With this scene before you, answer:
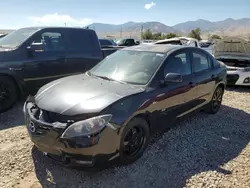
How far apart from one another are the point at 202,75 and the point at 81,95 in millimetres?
2770

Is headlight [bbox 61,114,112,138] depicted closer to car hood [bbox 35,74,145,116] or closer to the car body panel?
car hood [bbox 35,74,145,116]

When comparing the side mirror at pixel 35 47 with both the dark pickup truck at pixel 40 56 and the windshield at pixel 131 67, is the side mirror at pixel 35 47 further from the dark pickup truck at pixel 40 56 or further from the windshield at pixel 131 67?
the windshield at pixel 131 67

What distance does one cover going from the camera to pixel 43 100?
11.1 feet

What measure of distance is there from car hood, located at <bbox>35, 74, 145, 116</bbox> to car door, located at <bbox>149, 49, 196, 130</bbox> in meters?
0.48

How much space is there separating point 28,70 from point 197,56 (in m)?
3.67

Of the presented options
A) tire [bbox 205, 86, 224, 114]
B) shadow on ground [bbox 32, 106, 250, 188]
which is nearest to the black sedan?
shadow on ground [bbox 32, 106, 250, 188]

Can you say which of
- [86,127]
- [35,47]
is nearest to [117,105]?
[86,127]

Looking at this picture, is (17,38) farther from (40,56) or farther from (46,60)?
(46,60)

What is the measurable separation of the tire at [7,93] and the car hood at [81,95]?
6.38 feet

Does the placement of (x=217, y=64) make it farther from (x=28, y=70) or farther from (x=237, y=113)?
(x=28, y=70)

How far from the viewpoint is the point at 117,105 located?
3.20m

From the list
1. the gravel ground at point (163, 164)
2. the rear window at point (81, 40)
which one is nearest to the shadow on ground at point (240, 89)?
the gravel ground at point (163, 164)

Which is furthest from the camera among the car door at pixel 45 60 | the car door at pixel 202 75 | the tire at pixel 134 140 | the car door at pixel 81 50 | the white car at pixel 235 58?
the white car at pixel 235 58

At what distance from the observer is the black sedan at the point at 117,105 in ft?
9.70
